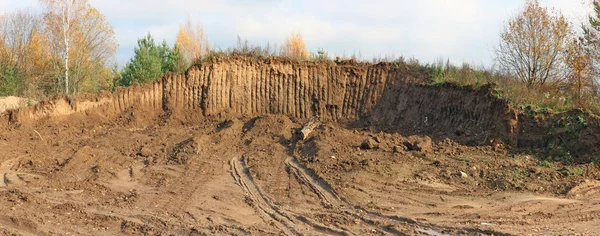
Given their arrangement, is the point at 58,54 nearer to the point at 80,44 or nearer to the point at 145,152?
the point at 80,44

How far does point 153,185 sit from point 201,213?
2822mm

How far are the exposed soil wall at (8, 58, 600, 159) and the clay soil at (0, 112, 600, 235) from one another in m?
1.55

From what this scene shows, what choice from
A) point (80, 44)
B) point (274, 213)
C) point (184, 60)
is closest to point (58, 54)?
point (80, 44)

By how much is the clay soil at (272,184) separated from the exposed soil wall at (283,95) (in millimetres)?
1552

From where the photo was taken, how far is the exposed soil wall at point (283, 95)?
64.8 feet

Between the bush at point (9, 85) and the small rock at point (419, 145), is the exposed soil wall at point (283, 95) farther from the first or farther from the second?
the bush at point (9, 85)

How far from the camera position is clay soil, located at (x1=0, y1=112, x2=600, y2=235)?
975cm

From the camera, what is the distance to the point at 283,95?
21.5m

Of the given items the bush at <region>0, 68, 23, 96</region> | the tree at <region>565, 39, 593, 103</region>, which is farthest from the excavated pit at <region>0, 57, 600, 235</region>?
the bush at <region>0, 68, 23, 96</region>

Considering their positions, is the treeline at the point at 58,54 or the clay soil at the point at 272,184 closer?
the clay soil at the point at 272,184

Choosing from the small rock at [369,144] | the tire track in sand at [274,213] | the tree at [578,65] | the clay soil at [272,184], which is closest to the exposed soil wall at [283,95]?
the clay soil at [272,184]

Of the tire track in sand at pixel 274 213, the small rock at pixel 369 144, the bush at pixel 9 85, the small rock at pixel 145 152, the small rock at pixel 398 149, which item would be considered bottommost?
the tire track in sand at pixel 274 213

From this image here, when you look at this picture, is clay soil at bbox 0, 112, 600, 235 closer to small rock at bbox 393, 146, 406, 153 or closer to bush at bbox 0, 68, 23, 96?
small rock at bbox 393, 146, 406, 153

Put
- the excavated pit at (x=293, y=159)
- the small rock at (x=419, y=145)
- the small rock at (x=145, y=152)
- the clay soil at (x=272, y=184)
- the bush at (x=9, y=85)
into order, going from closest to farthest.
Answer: the clay soil at (x=272, y=184) < the excavated pit at (x=293, y=159) < the small rock at (x=419, y=145) < the small rock at (x=145, y=152) < the bush at (x=9, y=85)
